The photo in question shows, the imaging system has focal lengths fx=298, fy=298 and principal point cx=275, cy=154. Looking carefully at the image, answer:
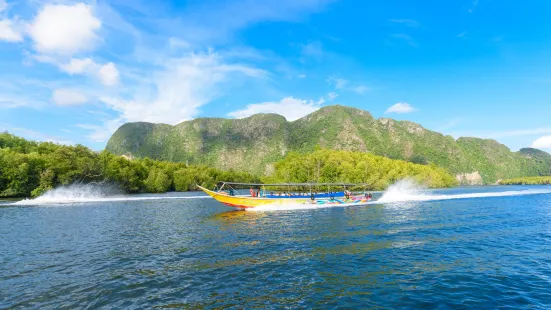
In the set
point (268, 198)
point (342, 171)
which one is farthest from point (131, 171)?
point (268, 198)

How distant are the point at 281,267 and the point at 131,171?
12953 centimetres

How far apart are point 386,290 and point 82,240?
27307 mm

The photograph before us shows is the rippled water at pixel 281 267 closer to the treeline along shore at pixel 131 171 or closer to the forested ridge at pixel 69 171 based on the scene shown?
the treeline along shore at pixel 131 171

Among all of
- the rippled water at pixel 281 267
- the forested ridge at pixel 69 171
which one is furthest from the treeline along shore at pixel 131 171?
the rippled water at pixel 281 267

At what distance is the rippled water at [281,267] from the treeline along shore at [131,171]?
61311 mm

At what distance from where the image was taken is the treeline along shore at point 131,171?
292 feet

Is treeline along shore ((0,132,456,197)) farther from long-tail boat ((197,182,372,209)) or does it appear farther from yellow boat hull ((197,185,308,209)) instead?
yellow boat hull ((197,185,308,209))

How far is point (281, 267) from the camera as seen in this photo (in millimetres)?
18688

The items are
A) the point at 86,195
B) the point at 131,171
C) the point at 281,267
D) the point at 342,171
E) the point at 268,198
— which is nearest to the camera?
the point at 281,267

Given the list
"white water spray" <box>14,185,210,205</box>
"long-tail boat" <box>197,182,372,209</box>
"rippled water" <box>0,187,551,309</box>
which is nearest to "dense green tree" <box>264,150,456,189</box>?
"white water spray" <box>14,185,210,205</box>

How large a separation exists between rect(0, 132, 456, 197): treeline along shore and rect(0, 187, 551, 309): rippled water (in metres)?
61.3

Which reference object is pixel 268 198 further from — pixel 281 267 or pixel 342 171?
pixel 342 171

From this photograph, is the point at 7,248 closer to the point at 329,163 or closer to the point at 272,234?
the point at 272,234

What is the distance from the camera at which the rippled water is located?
1394 cm
